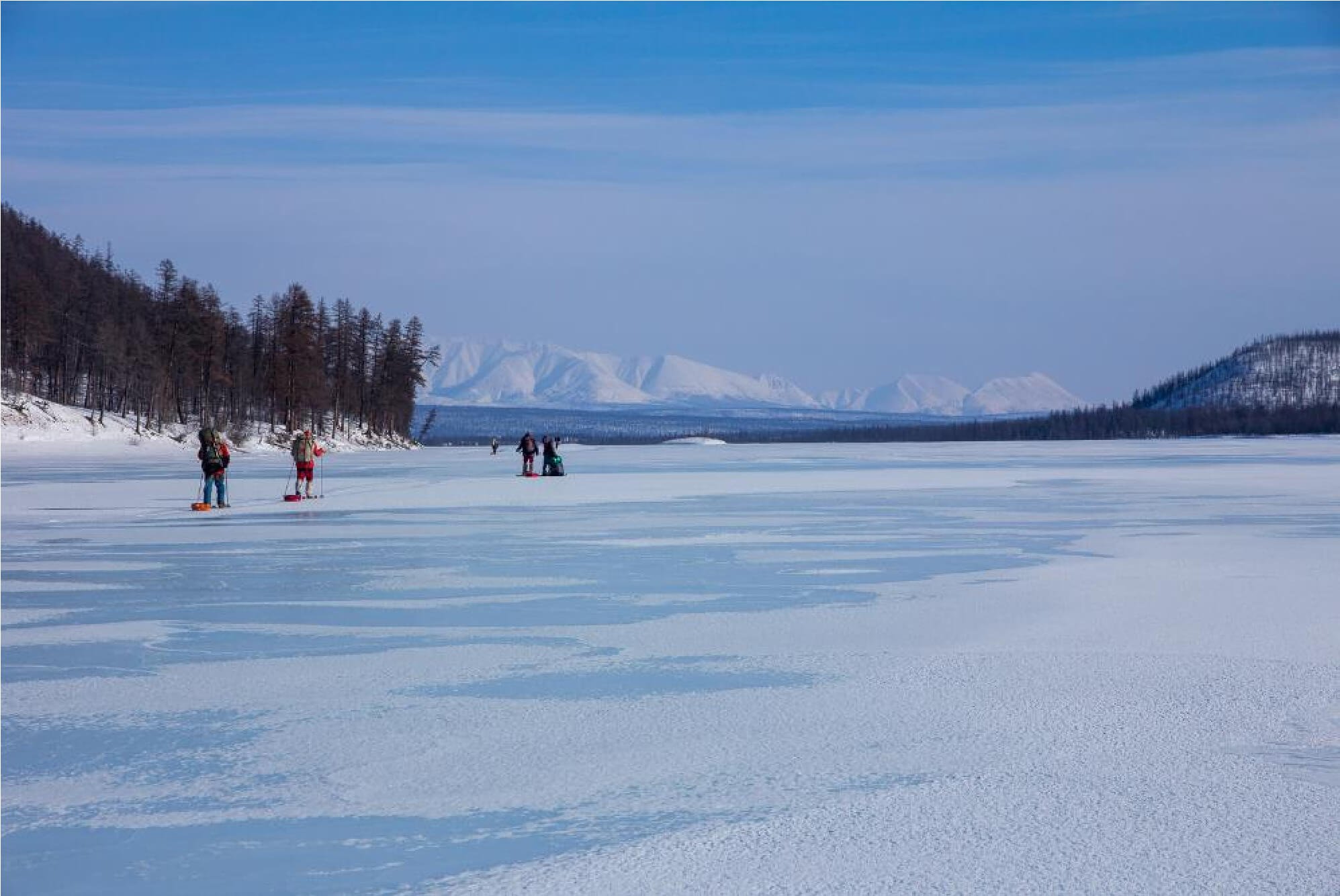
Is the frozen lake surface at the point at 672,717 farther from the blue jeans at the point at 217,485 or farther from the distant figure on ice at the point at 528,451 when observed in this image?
the distant figure on ice at the point at 528,451

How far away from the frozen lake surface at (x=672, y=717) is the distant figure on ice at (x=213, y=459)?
19.1 feet

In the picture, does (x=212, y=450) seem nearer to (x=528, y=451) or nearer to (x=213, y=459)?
(x=213, y=459)

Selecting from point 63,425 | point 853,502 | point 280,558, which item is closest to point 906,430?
point 63,425

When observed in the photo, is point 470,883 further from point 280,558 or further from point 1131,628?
point 280,558

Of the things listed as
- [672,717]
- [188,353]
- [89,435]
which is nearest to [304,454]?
[672,717]

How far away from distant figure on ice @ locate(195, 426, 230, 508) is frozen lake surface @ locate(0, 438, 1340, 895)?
582cm

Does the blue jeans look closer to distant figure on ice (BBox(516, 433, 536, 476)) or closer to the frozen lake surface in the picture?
the frozen lake surface

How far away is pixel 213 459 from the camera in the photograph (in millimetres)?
21750

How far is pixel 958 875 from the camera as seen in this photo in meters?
4.33

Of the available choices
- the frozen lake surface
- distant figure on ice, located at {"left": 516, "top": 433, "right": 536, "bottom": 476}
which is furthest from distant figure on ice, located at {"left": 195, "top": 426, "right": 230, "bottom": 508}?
distant figure on ice, located at {"left": 516, "top": 433, "right": 536, "bottom": 476}

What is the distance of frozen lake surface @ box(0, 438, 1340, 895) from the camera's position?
453cm

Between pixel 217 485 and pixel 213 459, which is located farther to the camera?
pixel 217 485

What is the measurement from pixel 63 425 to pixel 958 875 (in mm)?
69416

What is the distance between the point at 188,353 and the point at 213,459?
2555 inches
